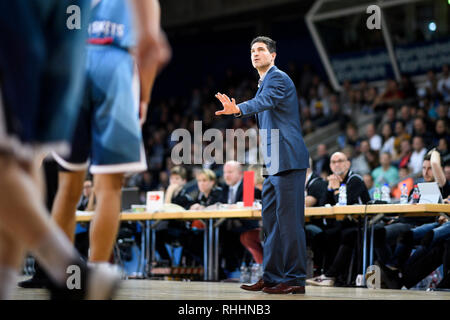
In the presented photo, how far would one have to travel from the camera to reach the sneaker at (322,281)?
7413mm

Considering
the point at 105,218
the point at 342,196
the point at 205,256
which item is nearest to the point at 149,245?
the point at 205,256

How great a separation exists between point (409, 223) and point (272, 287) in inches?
125

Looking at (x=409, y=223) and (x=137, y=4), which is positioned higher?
(x=137, y=4)

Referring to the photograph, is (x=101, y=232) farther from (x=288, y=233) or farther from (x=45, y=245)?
(x=288, y=233)

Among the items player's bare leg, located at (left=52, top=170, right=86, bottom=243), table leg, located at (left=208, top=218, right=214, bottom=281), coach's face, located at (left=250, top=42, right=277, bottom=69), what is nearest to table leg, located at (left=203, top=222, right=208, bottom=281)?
table leg, located at (left=208, top=218, right=214, bottom=281)

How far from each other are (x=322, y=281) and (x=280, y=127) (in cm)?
290

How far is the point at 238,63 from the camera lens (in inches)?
867

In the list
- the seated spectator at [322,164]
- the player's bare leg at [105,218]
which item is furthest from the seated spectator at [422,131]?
the player's bare leg at [105,218]

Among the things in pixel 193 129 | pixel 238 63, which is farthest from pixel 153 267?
pixel 238 63

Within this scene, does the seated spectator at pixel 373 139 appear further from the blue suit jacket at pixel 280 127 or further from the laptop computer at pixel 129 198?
the blue suit jacket at pixel 280 127

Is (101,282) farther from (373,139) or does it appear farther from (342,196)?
(373,139)

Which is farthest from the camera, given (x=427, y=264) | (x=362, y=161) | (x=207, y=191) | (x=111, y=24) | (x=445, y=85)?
(x=445, y=85)

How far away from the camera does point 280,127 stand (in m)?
5.17

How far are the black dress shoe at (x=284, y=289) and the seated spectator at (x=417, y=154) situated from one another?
259 inches
